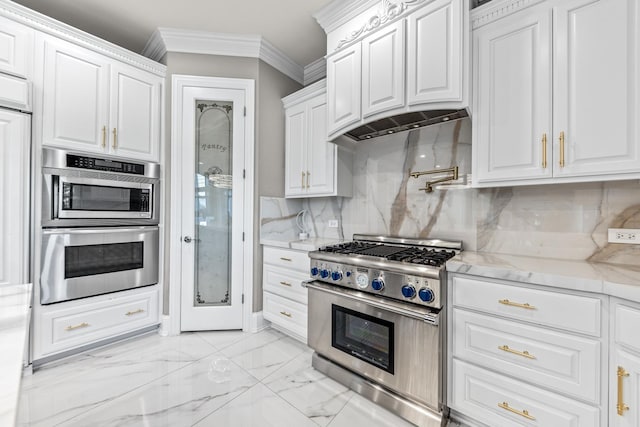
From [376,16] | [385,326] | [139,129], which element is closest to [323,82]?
[376,16]

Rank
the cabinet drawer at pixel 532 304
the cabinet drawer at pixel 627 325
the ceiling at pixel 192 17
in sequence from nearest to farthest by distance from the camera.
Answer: the cabinet drawer at pixel 627 325 → the cabinet drawer at pixel 532 304 → the ceiling at pixel 192 17

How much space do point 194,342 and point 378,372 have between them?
1716 mm

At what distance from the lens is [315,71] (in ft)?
10.9

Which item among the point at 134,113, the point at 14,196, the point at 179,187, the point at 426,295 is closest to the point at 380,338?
the point at 426,295

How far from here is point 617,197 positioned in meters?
1.61

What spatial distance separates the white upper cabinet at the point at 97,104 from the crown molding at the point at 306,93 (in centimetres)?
123

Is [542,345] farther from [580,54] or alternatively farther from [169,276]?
[169,276]

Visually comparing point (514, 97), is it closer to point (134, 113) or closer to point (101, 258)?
point (134, 113)

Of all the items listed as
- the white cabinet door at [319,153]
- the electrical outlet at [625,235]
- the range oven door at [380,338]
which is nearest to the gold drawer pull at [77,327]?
the range oven door at [380,338]

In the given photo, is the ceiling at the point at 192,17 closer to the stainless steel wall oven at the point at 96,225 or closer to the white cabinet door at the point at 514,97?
the stainless steel wall oven at the point at 96,225

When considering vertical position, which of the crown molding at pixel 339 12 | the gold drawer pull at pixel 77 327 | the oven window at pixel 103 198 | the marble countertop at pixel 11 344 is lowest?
the gold drawer pull at pixel 77 327

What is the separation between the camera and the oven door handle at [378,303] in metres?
1.54

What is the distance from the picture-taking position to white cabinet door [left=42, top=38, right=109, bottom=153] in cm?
215

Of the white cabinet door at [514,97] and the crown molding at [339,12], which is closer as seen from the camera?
the white cabinet door at [514,97]
